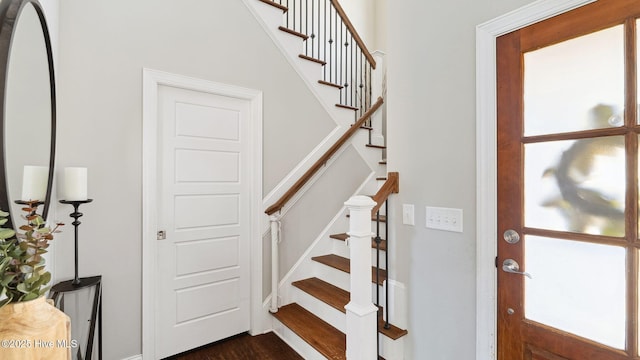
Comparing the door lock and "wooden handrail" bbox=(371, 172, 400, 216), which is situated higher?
"wooden handrail" bbox=(371, 172, 400, 216)

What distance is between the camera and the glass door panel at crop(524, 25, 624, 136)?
1103 mm


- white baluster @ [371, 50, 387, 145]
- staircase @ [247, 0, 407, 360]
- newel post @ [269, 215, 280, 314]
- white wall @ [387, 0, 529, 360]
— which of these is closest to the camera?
white wall @ [387, 0, 529, 360]

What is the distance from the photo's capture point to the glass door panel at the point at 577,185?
1101 mm

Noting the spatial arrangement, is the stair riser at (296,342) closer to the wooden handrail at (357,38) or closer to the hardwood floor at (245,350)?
the hardwood floor at (245,350)

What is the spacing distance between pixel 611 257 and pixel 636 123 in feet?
1.65

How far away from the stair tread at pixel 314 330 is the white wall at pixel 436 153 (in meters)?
0.48

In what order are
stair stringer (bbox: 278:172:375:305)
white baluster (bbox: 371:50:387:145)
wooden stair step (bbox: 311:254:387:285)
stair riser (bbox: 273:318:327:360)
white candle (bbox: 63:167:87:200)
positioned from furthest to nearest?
1. white baluster (bbox: 371:50:387:145)
2. stair stringer (bbox: 278:172:375:305)
3. wooden stair step (bbox: 311:254:387:285)
4. stair riser (bbox: 273:318:327:360)
5. white candle (bbox: 63:167:87:200)

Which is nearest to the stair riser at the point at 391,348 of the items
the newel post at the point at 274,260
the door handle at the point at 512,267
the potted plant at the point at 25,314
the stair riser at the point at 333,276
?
the stair riser at the point at 333,276

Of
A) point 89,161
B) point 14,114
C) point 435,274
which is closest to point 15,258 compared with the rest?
point 14,114

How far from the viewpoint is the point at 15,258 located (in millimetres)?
637

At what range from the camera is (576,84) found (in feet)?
3.91

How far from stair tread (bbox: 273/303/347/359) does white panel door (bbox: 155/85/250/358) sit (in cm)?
39

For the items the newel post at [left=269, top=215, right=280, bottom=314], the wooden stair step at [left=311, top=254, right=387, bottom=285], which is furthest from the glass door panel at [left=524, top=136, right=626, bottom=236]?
the newel post at [left=269, top=215, right=280, bottom=314]

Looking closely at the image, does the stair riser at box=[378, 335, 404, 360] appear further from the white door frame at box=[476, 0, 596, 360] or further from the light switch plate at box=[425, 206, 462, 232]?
the light switch plate at box=[425, 206, 462, 232]
